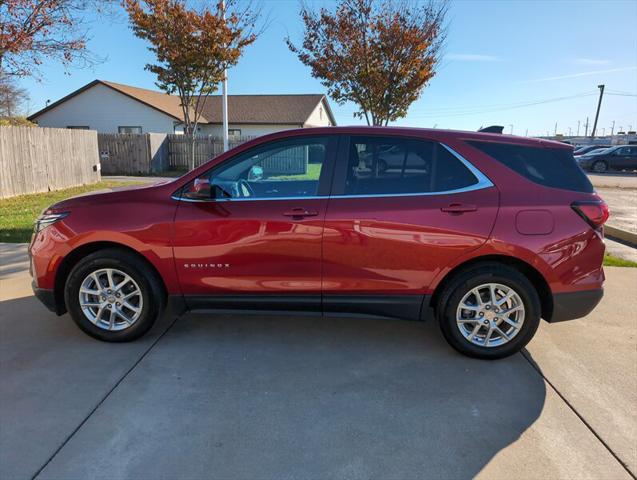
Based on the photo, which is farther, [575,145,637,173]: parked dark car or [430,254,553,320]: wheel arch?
[575,145,637,173]: parked dark car

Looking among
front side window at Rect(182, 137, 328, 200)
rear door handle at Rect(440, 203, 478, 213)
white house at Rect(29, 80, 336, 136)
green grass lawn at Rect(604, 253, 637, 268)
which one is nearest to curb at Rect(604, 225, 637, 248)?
green grass lawn at Rect(604, 253, 637, 268)

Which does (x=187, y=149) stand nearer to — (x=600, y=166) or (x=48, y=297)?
(x=48, y=297)

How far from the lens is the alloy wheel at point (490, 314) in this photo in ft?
11.3

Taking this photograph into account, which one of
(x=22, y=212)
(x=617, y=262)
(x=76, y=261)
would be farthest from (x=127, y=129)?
(x=617, y=262)

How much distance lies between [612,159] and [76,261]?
31905 millimetres

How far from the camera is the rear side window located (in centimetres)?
341

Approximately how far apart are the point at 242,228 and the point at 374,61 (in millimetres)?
11568

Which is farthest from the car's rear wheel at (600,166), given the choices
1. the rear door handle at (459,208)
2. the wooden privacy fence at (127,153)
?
the rear door handle at (459,208)

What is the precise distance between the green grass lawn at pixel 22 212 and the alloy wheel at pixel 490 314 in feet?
22.3

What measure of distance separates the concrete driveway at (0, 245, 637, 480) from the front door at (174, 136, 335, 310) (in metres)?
0.51

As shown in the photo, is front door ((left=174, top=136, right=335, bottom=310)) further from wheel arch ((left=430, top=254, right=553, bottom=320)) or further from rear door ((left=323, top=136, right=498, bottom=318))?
wheel arch ((left=430, top=254, right=553, bottom=320))

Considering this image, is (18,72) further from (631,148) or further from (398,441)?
(631,148)

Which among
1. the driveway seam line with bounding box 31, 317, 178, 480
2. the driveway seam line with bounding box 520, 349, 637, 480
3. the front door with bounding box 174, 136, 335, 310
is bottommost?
the driveway seam line with bounding box 31, 317, 178, 480

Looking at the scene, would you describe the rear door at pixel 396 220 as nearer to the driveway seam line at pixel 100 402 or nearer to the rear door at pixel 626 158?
the driveway seam line at pixel 100 402
